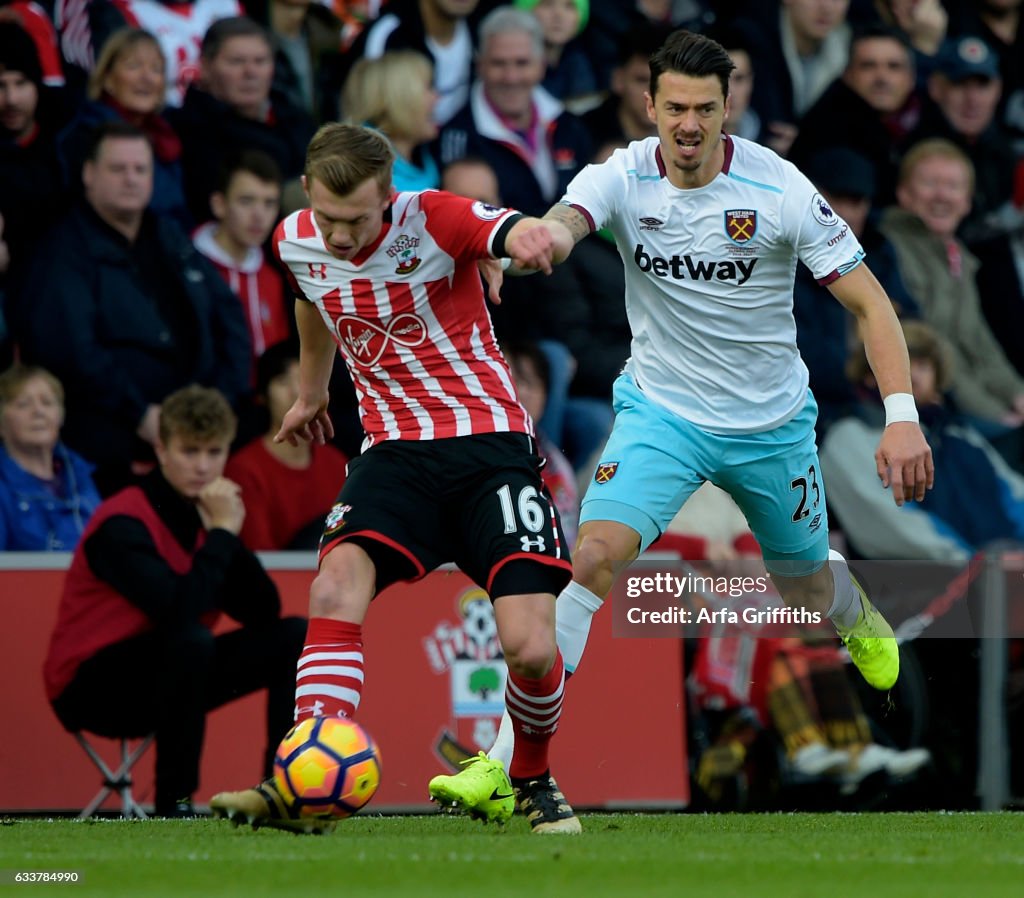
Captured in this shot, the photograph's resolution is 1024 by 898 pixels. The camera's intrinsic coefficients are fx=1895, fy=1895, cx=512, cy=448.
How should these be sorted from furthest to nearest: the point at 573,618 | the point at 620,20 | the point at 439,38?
the point at 620,20 < the point at 439,38 < the point at 573,618

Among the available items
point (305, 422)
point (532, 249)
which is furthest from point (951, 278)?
point (532, 249)

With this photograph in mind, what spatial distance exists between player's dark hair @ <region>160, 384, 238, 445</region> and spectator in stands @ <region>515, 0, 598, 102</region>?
182 inches

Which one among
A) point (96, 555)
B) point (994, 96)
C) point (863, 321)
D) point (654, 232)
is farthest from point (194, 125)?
point (994, 96)

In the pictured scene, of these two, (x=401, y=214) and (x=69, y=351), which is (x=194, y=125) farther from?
(x=401, y=214)

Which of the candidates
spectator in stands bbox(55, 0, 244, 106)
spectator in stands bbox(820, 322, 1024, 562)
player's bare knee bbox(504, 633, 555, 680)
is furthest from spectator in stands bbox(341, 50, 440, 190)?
player's bare knee bbox(504, 633, 555, 680)

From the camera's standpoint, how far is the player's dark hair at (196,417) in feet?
30.6

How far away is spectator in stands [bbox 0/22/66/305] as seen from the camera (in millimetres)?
10500

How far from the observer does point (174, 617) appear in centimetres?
908

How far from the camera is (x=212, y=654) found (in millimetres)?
9086

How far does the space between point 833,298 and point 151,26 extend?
4.68 m

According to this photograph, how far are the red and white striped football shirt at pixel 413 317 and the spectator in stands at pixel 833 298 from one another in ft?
16.9

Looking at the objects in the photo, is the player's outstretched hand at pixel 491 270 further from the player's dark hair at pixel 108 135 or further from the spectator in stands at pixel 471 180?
the spectator in stands at pixel 471 180

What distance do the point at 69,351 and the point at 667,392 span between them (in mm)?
3977

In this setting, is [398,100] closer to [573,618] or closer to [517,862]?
[573,618]
